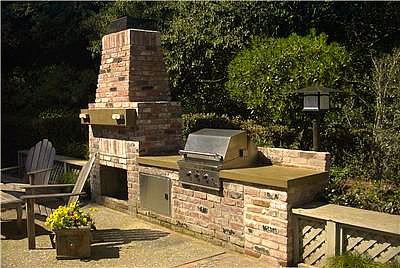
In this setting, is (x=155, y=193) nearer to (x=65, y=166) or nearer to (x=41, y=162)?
(x=41, y=162)

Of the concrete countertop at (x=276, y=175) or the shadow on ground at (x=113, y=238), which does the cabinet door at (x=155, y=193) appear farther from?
the concrete countertop at (x=276, y=175)

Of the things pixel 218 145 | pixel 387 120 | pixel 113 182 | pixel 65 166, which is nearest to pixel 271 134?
pixel 387 120

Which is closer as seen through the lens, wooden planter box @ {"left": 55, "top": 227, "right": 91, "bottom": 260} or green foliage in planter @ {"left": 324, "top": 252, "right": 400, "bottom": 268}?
green foliage in planter @ {"left": 324, "top": 252, "right": 400, "bottom": 268}

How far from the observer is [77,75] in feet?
42.9

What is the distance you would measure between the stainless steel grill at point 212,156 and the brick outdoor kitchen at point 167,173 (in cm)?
12

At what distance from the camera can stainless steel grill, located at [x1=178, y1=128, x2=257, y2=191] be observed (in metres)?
4.61

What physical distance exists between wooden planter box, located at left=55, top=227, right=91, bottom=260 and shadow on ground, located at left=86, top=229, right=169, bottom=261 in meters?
0.16

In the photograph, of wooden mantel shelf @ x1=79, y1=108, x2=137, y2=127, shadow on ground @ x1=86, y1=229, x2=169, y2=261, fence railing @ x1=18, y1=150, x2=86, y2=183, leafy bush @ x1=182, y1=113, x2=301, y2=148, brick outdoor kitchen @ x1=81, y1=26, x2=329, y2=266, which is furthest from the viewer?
fence railing @ x1=18, y1=150, x2=86, y2=183

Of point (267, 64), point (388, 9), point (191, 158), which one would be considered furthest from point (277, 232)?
point (388, 9)

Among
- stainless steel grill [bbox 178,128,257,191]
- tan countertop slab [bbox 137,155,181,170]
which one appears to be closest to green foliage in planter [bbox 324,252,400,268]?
stainless steel grill [bbox 178,128,257,191]

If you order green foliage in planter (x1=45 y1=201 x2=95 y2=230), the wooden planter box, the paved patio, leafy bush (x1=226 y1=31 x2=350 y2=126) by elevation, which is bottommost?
the paved patio

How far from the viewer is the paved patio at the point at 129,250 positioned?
4.24 meters

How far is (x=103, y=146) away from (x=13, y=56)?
29.4 feet

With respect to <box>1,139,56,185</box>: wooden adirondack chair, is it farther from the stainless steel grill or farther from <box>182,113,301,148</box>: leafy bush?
<box>182,113,301,148</box>: leafy bush
